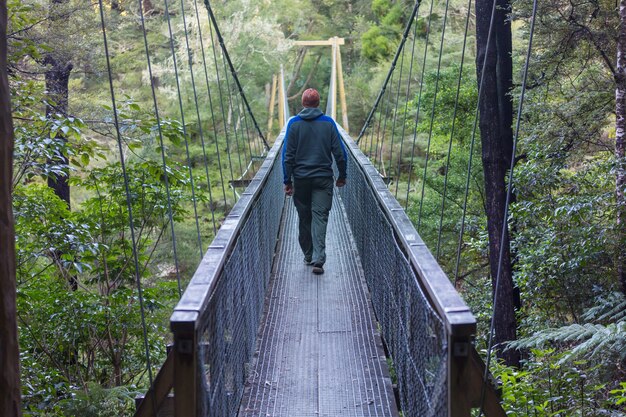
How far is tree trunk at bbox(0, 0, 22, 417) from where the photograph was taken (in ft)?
5.82

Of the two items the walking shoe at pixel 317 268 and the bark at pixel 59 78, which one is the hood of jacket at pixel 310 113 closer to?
the walking shoe at pixel 317 268

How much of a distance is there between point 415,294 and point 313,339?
1.43m

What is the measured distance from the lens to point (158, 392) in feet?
6.82

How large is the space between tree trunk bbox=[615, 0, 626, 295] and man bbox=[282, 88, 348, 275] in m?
1.91

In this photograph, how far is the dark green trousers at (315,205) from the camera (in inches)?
185

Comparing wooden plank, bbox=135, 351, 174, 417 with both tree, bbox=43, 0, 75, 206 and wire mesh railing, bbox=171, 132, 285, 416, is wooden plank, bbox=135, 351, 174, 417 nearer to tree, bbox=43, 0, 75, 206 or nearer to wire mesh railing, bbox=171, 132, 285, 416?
wire mesh railing, bbox=171, 132, 285, 416

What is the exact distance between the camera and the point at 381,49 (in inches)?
1003

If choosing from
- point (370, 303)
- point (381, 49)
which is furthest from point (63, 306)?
point (381, 49)

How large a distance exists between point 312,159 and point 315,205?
0.29m

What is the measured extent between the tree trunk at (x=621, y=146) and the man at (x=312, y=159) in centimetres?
191

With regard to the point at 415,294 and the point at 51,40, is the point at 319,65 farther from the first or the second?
the point at 415,294

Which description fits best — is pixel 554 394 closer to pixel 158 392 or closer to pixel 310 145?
pixel 310 145

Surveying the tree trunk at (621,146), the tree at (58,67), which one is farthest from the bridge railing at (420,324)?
the tree at (58,67)

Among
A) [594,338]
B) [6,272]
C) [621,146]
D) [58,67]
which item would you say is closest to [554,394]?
[594,338]
